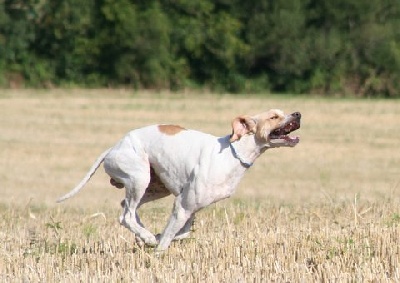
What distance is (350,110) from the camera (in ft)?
114

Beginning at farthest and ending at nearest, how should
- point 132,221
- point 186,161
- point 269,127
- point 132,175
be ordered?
point 132,221
point 132,175
point 186,161
point 269,127

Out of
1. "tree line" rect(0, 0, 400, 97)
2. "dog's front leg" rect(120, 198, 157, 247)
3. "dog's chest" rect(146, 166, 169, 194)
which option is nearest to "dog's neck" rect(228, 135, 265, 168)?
"dog's chest" rect(146, 166, 169, 194)

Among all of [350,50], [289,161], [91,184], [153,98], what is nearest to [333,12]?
[350,50]

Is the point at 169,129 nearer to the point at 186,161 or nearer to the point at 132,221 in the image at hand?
the point at 186,161

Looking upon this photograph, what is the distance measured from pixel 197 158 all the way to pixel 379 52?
41578mm

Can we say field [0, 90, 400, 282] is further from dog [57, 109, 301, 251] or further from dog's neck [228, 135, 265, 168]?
dog's neck [228, 135, 265, 168]

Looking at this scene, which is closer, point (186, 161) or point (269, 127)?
point (269, 127)

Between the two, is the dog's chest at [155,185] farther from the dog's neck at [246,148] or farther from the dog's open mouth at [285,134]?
the dog's open mouth at [285,134]

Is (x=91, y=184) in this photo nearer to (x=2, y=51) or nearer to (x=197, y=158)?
(x=197, y=158)

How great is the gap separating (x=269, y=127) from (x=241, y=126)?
219 mm

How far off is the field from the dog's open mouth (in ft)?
2.77

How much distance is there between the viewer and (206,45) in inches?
1950

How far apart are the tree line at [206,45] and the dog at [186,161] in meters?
38.3

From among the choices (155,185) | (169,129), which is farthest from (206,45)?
(169,129)
